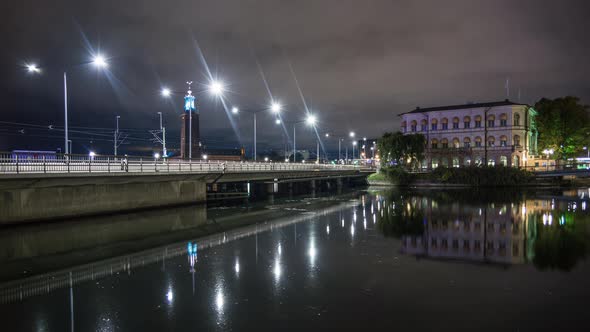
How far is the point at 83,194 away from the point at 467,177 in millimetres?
62367

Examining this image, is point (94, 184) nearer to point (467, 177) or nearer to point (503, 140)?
point (467, 177)

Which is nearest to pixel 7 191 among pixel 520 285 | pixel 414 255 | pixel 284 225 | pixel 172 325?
pixel 284 225

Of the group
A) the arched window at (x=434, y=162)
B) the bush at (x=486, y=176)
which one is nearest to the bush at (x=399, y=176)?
the bush at (x=486, y=176)

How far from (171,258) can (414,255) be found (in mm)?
10841

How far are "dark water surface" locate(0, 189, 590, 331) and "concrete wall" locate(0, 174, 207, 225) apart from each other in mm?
2026

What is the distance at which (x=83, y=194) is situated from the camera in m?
28.6

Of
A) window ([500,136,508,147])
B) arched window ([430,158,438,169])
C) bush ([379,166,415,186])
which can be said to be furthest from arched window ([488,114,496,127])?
bush ([379,166,415,186])

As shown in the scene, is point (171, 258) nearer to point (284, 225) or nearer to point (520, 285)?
point (284, 225)

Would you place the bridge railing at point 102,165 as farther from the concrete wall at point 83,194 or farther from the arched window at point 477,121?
the arched window at point 477,121

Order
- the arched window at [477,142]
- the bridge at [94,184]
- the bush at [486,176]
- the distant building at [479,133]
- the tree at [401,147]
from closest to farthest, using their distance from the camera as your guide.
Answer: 1. the bridge at [94,184]
2. the bush at [486,176]
3. the tree at [401,147]
4. the distant building at [479,133]
5. the arched window at [477,142]

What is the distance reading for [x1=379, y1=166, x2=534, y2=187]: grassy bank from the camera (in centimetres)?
6650

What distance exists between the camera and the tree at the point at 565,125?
79500mm

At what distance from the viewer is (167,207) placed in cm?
3562

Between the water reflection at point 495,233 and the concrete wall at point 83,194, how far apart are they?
2039cm
